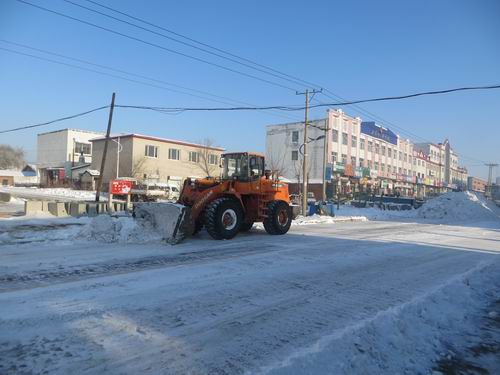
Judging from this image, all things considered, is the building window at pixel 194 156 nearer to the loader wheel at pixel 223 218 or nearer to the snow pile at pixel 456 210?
the snow pile at pixel 456 210

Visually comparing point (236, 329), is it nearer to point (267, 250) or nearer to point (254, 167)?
point (267, 250)

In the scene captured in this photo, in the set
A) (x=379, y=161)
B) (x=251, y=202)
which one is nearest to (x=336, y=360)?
(x=251, y=202)

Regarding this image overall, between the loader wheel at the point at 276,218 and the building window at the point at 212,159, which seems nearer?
the loader wheel at the point at 276,218

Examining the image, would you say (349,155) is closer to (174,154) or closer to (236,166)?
(174,154)

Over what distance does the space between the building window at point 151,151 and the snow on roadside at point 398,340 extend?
46.1m

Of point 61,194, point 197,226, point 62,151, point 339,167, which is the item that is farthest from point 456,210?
point 62,151

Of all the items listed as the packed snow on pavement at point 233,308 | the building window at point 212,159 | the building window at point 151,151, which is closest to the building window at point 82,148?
the building window at point 151,151

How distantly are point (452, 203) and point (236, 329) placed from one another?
1332 inches

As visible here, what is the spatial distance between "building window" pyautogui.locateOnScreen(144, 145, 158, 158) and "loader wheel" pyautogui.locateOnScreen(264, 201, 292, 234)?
37834 mm

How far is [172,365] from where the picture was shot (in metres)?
4.04

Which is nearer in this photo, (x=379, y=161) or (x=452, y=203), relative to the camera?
(x=452, y=203)

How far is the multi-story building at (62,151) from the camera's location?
216ft

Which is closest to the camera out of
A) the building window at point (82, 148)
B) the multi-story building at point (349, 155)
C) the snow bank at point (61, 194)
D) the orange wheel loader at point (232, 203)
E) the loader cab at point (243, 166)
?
the orange wheel loader at point (232, 203)

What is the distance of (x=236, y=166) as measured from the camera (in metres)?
14.2
